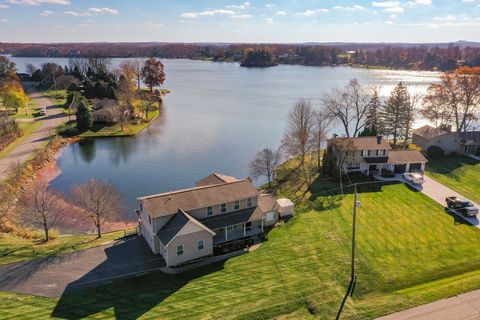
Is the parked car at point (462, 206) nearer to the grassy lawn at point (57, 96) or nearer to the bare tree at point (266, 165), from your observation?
the bare tree at point (266, 165)

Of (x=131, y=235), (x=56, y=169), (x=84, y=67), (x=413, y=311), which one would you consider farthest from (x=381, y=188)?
(x=84, y=67)

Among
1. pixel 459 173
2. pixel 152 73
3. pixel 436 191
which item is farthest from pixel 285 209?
pixel 152 73

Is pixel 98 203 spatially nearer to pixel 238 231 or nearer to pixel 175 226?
pixel 175 226

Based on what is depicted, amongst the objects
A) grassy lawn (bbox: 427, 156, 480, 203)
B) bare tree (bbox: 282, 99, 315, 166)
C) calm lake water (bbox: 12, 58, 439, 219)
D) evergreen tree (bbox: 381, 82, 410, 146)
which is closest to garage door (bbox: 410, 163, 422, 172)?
grassy lawn (bbox: 427, 156, 480, 203)

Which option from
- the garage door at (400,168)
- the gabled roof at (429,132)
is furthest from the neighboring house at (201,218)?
the gabled roof at (429,132)

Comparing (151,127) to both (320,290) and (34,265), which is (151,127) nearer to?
(34,265)

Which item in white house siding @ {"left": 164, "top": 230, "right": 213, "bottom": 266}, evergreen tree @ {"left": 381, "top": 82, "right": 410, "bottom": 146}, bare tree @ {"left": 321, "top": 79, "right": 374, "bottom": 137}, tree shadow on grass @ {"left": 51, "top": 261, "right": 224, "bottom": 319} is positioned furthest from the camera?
evergreen tree @ {"left": 381, "top": 82, "right": 410, "bottom": 146}

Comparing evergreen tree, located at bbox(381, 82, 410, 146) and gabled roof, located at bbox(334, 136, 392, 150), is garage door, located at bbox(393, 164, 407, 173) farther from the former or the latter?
evergreen tree, located at bbox(381, 82, 410, 146)
